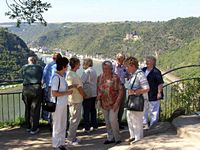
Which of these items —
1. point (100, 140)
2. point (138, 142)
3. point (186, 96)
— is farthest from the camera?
point (186, 96)

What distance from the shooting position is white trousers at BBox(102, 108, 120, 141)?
643cm

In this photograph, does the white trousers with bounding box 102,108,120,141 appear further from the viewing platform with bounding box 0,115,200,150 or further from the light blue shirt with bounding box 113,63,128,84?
the light blue shirt with bounding box 113,63,128,84

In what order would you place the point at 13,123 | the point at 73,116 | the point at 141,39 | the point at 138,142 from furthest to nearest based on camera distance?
the point at 141,39 < the point at 13,123 < the point at 73,116 < the point at 138,142

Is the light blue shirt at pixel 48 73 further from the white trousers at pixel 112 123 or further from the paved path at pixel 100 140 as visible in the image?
the white trousers at pixel 112 123

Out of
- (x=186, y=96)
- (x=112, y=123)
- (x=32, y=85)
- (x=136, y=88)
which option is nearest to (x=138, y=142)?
(x=112, y=123)

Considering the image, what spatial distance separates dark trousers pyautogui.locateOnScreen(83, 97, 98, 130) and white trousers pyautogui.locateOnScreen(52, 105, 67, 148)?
47.5 inches

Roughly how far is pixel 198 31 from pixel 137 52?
25456mm

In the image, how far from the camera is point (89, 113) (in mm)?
7652

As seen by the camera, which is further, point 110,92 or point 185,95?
point 185,95

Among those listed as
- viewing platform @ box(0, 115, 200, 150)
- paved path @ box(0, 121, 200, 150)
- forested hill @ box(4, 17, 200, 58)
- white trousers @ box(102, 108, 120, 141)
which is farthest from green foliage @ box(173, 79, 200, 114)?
forested hill @ box(4, 17, 200, 58)

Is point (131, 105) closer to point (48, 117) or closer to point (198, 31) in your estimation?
point (48, 117)

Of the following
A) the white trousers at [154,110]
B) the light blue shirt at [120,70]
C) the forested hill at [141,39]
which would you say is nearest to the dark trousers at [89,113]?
the light blue shirt at [120,70]

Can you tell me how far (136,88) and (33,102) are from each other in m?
2.19

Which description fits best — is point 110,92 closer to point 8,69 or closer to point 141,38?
point 8,69
